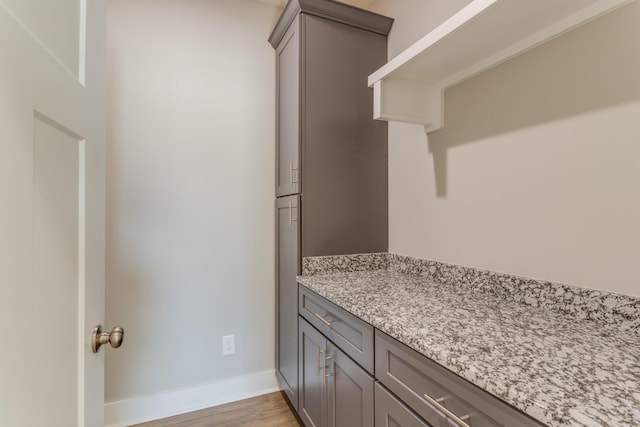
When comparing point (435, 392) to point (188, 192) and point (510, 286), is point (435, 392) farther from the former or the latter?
point (188, 192)

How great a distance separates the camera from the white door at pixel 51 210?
1.43ft

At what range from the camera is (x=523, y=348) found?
0.71m

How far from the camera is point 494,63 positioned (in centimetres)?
115

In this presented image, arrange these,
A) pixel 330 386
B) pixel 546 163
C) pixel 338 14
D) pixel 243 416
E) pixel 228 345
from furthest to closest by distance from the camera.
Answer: pixel 228 345 → pixel 243 416 → pixel 338 14 → pixel 330 386 → pixel 546 163

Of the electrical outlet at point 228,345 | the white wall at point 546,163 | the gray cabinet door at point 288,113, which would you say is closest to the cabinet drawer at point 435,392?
the white wall at point 546,163

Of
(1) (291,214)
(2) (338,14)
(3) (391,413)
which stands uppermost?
(2) (338,14)

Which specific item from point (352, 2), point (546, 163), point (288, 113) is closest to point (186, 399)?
point (288, 113)

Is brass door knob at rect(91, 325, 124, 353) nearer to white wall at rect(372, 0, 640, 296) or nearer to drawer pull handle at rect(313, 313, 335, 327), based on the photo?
drawer pull handle at rect(313, 313, 335, 327)

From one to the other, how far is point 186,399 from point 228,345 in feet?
1.21

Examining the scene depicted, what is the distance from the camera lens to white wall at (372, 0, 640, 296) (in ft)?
2.76

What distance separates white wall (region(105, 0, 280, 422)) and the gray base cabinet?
22.1 inches

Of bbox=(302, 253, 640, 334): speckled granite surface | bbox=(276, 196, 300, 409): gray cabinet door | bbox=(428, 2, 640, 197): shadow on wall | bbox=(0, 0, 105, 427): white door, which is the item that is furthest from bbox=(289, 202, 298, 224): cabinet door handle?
bbox=(0, 0, 105, 427): white door

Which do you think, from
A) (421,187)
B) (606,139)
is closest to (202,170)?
(421,187)

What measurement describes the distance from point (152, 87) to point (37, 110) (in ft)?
4.73
